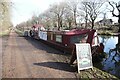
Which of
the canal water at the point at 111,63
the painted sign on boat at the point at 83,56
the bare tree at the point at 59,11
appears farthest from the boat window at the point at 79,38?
the bare tree at the point at 59,11

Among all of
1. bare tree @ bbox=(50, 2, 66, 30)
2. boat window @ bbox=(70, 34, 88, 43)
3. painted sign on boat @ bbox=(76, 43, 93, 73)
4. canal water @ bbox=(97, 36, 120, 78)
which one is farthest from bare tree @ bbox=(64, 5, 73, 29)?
painted sign on boat @ bbox=(76, 43, 93, 73)

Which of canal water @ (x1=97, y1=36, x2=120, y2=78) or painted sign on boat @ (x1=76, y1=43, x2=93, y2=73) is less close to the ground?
painted sign on boat @ (x1=76, y1=43, x2=93, y2=73)

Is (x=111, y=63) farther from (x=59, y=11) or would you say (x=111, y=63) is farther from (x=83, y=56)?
(x=59, y=11)

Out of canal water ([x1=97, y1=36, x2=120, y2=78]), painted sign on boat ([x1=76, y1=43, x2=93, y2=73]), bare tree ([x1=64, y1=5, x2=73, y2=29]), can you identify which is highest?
bare tree ([x1=64, y1=5, x2=73, y2=29])

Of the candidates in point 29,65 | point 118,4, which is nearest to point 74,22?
point 118,4

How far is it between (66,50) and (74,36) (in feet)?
4.98

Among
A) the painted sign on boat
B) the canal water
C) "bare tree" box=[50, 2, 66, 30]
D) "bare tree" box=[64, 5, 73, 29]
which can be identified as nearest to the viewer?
the painted sign on boat

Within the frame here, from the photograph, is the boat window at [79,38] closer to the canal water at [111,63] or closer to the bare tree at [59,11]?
the canal water at [111,63]

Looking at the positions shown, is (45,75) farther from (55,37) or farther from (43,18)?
(43,18)

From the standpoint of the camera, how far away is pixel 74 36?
19.2 m

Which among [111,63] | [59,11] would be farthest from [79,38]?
[59,11]

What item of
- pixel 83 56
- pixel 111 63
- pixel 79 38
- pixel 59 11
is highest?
pixel 59 11

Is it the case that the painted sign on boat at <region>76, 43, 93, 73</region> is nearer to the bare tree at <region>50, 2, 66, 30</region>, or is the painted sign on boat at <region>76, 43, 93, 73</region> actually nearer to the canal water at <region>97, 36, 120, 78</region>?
the canal water at <region>97, 36, 120, 78</region>

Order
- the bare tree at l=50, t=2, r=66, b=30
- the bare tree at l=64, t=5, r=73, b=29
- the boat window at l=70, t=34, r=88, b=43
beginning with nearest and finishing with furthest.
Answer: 1. the boat window at l=70, t=34, r=88, b=43
2. the bare tree at l=64, t=5, r=73, b=29
3. the bare tree at l=50, t=2, r=66, b=30
